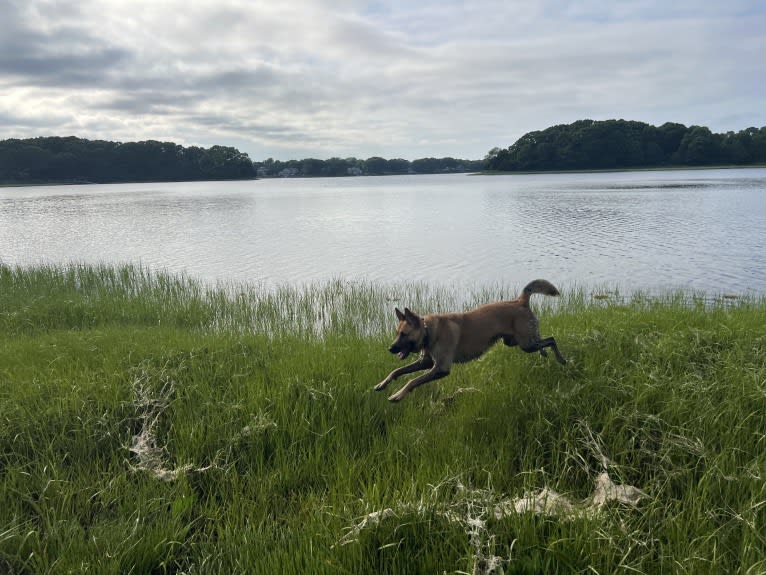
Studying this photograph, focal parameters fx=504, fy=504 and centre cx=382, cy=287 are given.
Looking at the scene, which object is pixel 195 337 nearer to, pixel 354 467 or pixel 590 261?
pixel 354 467

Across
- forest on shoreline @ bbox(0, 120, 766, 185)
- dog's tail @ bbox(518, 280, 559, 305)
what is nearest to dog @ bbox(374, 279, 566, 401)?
dog's tail @ bbox(518, 280, 559, 305)

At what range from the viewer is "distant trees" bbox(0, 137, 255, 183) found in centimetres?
10631

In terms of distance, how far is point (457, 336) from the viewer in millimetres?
5234

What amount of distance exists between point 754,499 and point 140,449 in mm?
4937

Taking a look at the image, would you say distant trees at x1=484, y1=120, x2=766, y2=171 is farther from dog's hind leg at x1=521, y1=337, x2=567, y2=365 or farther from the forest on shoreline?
dog's hind leg at x1=521, y1=337, x2=567, y2=365

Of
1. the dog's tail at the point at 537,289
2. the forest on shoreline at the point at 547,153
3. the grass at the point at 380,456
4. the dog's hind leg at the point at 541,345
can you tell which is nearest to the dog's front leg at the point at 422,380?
the grass at the point at 380,456

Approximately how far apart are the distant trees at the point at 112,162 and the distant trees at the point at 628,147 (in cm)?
7649

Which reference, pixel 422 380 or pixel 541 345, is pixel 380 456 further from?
pixel 541 345

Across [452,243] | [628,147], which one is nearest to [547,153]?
[628,147]

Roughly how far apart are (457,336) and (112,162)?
13663 cm

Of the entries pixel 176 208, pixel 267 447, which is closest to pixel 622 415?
pixel 267 447

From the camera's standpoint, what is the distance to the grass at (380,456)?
3260mm

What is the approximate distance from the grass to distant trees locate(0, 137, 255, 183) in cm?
12390

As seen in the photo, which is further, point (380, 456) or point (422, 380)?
point (422, 380)
